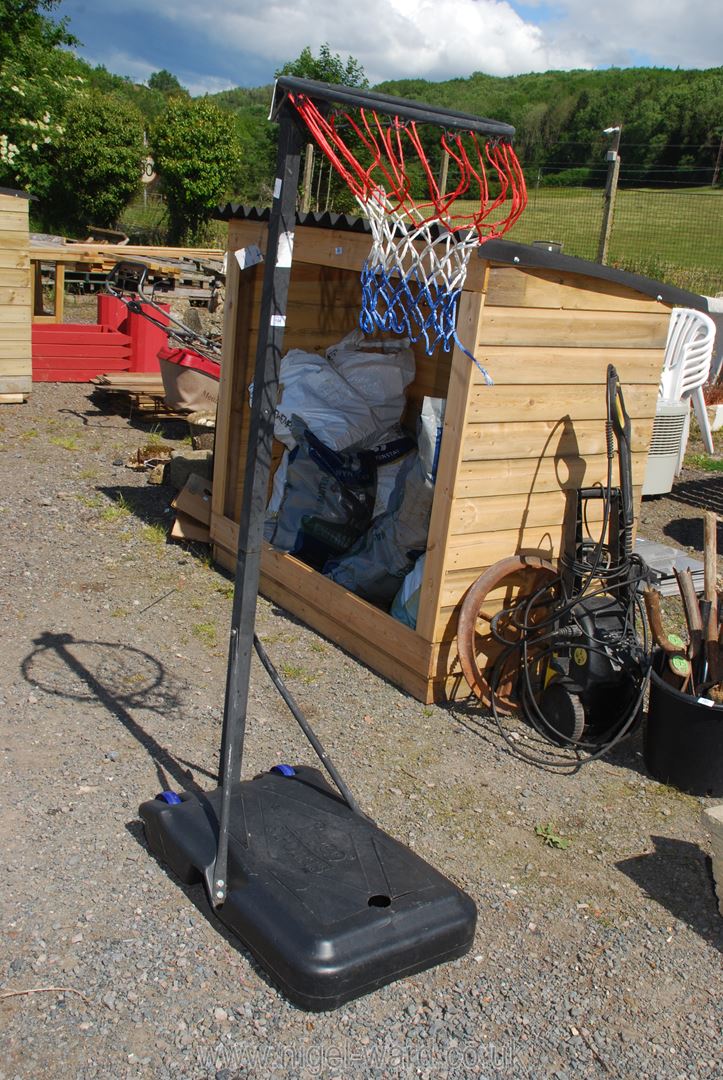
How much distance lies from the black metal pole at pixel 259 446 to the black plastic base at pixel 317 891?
0.13m

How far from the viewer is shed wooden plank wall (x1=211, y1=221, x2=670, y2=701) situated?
441 cm

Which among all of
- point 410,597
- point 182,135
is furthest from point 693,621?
point 182,135

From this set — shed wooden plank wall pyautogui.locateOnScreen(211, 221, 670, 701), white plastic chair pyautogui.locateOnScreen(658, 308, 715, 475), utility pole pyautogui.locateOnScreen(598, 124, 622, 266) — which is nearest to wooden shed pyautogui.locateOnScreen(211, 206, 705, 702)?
shed wooden plank wall pyautogui.locateOnScreen(211, 221, 670, 701)

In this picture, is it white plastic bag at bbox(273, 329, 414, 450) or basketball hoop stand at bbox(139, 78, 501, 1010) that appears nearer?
basketball hoop stand at bbox(139, 78, 501, 1010)

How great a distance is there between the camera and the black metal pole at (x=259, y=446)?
9.60 feet

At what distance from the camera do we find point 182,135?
86.6 feet

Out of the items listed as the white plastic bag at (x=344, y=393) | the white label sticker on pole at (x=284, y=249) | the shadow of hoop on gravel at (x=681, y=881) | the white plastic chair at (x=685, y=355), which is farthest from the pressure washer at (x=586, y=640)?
the white plastic chair at (x=685, y=355)

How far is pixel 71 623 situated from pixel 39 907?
2.36 m

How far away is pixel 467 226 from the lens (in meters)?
4.13

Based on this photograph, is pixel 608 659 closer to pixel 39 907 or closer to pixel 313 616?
pixel 313 616

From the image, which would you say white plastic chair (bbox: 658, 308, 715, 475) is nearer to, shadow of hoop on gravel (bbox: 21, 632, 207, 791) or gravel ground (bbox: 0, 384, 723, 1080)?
gravel ground (bbox: 0, 384, 723, 1080)

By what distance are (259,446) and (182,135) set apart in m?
26.0

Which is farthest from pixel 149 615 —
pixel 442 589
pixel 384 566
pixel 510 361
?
pixel 510 361

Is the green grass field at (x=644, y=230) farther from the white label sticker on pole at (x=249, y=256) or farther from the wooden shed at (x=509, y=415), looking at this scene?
the wooden shed at (x=509, y=415)
